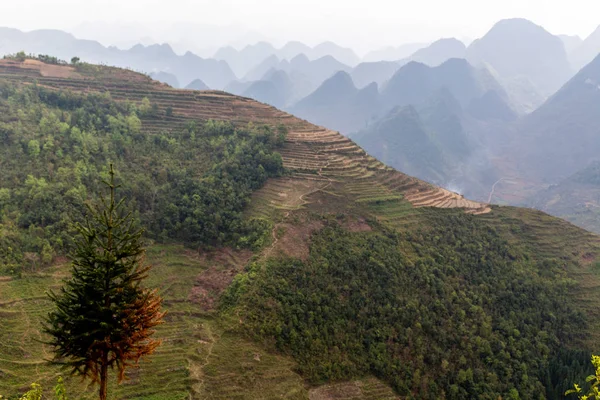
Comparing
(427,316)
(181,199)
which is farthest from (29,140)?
(427,316)

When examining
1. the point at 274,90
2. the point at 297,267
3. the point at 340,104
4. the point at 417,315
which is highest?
the point at 274,90

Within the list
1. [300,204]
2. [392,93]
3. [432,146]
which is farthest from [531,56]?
[300,204]

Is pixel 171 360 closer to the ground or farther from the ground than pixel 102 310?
closer to the ground

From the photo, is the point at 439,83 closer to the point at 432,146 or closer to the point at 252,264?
the point at 432,146

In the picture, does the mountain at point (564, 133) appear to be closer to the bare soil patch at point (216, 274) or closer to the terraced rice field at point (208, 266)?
the terraced rice field at point (208, 266)

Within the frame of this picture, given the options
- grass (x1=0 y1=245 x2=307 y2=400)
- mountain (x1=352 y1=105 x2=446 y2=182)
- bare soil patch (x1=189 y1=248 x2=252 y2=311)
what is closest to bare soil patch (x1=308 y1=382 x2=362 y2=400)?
grass (x1=0 y1=245 x2=307 y2=400)
